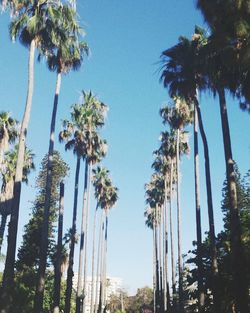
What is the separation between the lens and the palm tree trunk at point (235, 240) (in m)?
14.5

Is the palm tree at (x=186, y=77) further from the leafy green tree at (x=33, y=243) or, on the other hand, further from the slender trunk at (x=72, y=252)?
the leafy green tree at (x=33, y=243)

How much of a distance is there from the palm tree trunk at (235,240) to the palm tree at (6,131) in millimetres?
23808

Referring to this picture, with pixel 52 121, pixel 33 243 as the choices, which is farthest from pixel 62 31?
pixel 33 243

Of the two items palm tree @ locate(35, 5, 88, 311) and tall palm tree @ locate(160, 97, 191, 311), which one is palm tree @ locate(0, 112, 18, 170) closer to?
palm tree @ locate(35, 5, 88, 311)

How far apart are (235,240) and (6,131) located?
27.4m

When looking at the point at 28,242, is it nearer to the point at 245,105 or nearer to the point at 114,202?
the point at 114,202

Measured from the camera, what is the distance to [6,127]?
38094 millimetres

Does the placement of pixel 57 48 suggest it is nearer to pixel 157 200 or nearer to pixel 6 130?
pixel 6 130

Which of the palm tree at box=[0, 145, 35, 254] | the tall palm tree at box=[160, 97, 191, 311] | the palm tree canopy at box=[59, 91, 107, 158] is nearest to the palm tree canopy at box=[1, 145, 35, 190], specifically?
the palm tree at box=[0, 145, 35, 254]

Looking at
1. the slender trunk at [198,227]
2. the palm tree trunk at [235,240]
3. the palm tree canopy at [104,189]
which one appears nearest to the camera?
the palm tree trunk at [235,240]

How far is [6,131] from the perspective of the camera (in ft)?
124

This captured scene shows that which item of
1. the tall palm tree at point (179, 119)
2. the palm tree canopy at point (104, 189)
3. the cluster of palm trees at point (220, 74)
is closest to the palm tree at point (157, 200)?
the palm tree canopy at point (104, 189)

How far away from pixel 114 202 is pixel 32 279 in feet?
72.7

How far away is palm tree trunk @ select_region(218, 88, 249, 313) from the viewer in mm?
14539
